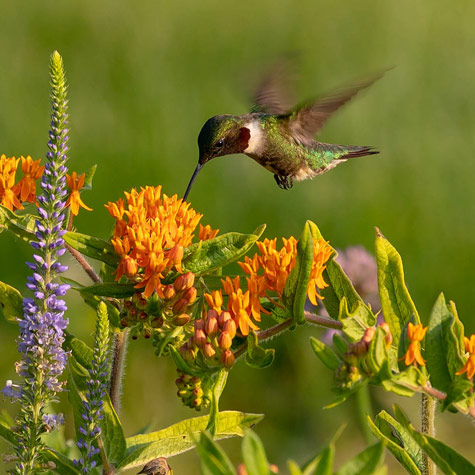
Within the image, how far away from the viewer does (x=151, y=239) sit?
179 centimetres

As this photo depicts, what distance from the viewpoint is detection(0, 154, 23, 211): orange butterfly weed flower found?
1894 millimetres

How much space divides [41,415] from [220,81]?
3.64 m

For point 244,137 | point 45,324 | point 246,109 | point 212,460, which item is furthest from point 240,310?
point 246,109

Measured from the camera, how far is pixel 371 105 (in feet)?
17.1

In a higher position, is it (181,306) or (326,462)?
(181,306)

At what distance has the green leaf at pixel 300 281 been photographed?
1659 millimetres

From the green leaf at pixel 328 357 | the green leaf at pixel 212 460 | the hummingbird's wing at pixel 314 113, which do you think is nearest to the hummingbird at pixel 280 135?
the hummingbird's wing at pixel 314 113

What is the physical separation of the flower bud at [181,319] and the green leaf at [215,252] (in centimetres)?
11

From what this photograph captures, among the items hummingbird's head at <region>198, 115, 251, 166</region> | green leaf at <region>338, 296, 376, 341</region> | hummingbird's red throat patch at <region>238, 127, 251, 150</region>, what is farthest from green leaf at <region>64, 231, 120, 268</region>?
hummingbird's red throat patch at <region>238, 127, 251, 150</region>

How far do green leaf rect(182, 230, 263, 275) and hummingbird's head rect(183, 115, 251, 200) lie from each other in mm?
1030

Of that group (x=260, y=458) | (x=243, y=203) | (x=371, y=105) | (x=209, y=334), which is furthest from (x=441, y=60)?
(x=260, y=458)

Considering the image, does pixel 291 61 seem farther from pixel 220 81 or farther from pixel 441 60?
pixel 441 60

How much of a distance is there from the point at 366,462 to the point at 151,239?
75cm

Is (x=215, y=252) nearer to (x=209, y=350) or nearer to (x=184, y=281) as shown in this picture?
(x=184, y=281)
